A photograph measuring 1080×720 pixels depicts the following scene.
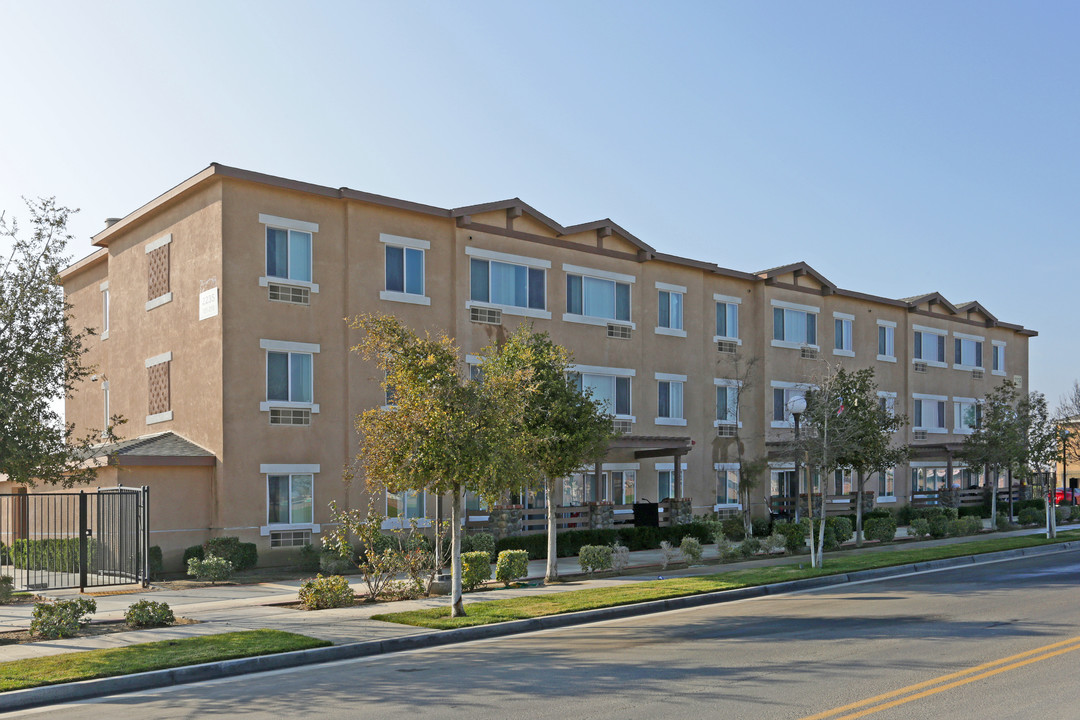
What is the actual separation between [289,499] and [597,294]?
12.9m

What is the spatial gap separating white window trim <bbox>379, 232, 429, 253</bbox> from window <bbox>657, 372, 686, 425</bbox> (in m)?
10.6

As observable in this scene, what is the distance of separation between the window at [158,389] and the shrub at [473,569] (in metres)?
12.1

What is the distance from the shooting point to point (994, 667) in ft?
36.6

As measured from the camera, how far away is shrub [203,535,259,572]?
78.6 ft

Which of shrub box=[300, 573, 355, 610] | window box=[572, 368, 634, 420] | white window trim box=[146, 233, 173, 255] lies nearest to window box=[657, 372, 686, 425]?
window box=[572, 368, 634, 420]

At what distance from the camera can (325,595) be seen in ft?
56.7

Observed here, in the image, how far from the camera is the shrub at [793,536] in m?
27.9

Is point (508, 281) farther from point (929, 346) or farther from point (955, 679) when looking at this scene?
point (929, 346)

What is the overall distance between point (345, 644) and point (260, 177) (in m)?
15.9

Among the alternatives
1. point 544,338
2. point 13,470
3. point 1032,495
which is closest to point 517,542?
point 544,338

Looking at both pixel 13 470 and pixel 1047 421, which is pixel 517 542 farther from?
→ pixel 1047 421

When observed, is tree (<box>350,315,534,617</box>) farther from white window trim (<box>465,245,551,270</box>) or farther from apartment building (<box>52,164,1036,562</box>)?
white window trim (<box>465,245,551,270</box>)

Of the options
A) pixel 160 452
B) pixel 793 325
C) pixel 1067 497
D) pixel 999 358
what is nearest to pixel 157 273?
A: pixel 160 452

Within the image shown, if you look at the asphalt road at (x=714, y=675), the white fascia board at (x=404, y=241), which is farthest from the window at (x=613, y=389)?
the asphalt road at (x=714, y=675)
